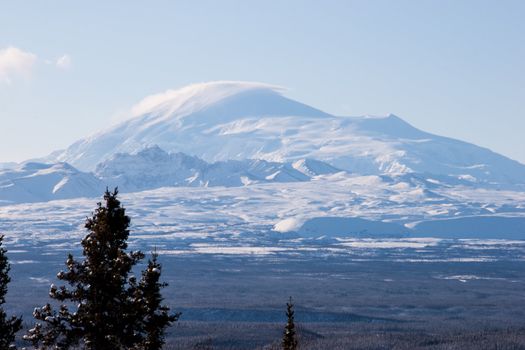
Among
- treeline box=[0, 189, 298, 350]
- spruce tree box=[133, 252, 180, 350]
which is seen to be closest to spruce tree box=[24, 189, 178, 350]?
treeline box=[0, 189, 298, 350]

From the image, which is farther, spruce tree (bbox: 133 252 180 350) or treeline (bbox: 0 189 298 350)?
spruce tree (bbox: 133 252 180 350)

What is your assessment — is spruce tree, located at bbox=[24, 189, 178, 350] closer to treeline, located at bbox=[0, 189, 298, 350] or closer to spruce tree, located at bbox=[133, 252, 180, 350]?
treeline, located at bbox=[0, 189, 298, 350]

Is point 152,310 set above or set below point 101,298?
below

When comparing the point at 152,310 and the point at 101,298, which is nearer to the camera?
the point at 101,298

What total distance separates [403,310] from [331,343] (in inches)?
1554

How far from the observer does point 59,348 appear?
21.9 meters

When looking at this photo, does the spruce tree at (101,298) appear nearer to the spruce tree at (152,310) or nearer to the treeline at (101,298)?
the treeline at (101,298)

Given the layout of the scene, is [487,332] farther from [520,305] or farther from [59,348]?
[59,348]

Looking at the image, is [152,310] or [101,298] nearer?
[101,298]

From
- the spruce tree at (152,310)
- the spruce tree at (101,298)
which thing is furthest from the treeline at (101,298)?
the spruce tree at (152,310)

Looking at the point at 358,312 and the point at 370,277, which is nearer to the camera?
the point at 358,312

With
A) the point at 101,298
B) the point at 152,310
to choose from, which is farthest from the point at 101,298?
the point at 152,310

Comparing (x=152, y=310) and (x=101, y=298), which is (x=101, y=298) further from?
(x=152, y=310)

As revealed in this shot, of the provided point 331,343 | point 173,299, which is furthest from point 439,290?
point 331,343
